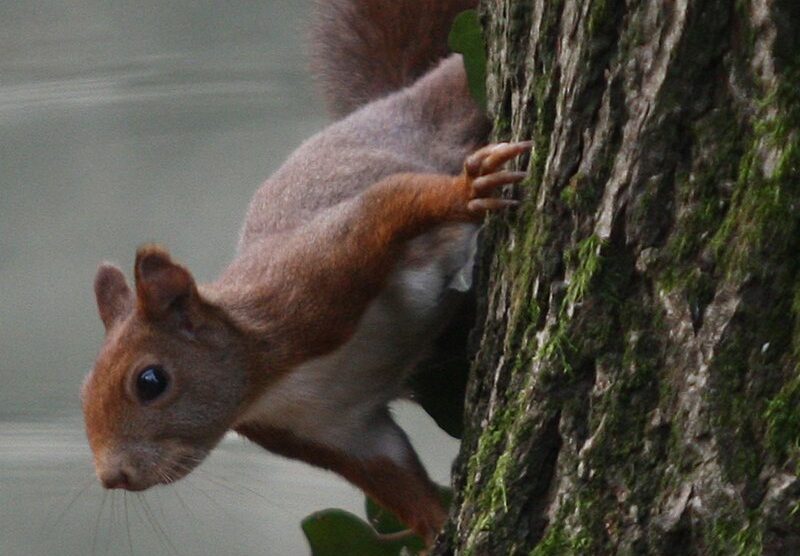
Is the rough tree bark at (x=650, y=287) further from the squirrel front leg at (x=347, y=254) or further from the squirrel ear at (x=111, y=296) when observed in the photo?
the squirrel ear at (x=111, y=296)

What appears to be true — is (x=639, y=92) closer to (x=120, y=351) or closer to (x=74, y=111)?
(x=120, y=351)

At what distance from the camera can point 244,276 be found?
184cm

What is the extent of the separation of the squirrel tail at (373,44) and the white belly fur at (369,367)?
552mm

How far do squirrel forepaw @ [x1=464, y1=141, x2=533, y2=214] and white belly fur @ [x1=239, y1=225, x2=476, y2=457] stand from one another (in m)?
0.30

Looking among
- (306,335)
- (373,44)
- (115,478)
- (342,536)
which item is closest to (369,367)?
(306,335)

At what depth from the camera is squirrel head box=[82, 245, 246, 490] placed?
167 cm

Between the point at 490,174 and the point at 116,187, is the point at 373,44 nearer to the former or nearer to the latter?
the point at 490,174

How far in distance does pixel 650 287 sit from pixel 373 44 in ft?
4.31

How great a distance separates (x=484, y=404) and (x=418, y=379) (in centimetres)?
45

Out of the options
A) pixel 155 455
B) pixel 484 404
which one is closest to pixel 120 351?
pixel 155 455

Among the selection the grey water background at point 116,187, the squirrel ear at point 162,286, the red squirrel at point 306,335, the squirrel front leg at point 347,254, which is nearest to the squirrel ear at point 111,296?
the red squirrel at point 306,335

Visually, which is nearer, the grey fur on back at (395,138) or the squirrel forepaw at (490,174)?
A: the squirrel forepaw at (490,174)

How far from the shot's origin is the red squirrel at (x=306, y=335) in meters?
1.68

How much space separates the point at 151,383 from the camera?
1.70 metres
